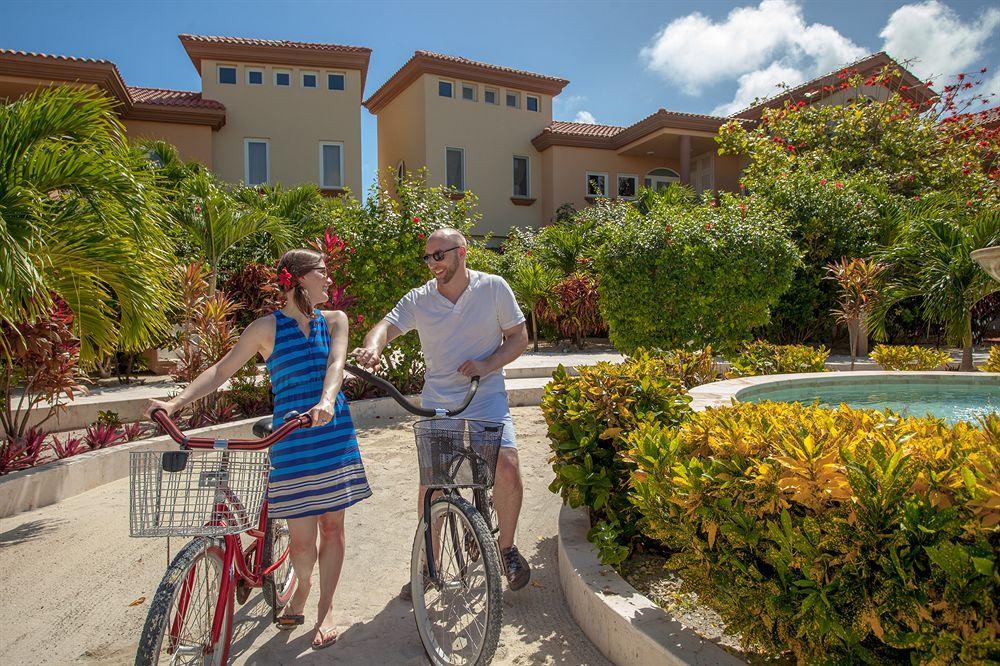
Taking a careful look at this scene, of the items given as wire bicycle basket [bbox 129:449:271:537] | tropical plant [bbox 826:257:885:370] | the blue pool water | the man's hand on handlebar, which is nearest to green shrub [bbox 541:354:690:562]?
the man's hand on handlebar

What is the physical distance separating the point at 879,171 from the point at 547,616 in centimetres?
1709

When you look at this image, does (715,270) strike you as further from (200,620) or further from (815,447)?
(200,620)

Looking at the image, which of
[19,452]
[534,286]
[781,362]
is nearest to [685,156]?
[534,286]

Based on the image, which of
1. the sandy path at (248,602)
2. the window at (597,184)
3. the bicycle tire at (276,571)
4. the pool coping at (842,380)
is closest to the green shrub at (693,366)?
the pool coping at (842,380)

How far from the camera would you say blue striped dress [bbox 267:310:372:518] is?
315 cm

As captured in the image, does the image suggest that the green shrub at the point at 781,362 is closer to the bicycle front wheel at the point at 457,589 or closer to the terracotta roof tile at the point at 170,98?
the bicycle front wheel at the point at 457,589

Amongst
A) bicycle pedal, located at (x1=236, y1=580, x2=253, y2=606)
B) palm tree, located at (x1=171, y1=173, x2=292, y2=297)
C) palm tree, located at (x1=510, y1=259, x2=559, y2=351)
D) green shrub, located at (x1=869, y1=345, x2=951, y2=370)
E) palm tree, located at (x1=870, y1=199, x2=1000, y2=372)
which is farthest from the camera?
palm tree, located at (x1=510, y1=259, x2=559, y2=351)

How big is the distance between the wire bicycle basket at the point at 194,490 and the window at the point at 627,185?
25.6m

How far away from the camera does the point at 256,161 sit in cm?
2166

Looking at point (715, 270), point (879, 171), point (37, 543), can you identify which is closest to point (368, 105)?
point (879, 171)

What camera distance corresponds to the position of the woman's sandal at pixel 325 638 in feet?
10.5

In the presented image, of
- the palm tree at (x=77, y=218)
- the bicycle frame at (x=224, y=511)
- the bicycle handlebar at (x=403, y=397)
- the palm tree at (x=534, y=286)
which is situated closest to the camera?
the bicycle frame at (x=224, y=511)

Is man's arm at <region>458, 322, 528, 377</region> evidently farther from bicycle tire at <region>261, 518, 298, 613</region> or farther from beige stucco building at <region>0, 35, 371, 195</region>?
beige stucco building at <region>0, 35, 371, 195</region>

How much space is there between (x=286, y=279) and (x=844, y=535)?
268cm
